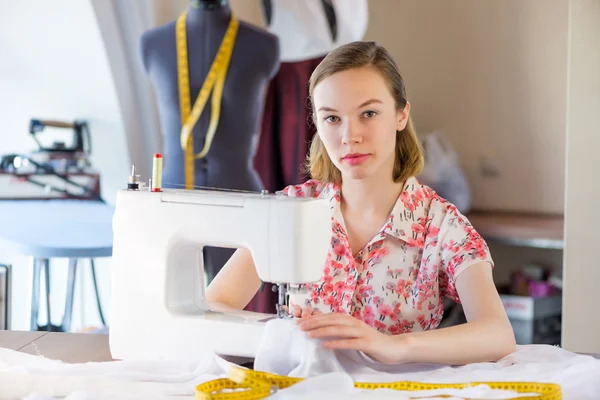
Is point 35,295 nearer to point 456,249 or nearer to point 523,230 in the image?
point 523,230

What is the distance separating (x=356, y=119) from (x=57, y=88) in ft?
6.47

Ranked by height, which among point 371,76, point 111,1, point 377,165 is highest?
point 111,1

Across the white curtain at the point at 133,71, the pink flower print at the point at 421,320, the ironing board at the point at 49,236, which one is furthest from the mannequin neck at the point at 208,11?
the pink flower print at the point at 421,320

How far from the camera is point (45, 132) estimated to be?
10.7 feet

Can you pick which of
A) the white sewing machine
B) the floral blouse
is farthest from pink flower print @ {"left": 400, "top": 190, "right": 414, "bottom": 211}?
the white sewing machine

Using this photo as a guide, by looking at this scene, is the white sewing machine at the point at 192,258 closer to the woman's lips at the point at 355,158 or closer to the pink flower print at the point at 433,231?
the woman's lips at the point at 355,158

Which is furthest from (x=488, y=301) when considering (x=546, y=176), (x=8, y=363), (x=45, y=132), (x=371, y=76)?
(x=546, y=176)

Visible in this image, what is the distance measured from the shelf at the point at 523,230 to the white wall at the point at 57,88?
1.52 m

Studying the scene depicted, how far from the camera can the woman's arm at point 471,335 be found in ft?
4.87

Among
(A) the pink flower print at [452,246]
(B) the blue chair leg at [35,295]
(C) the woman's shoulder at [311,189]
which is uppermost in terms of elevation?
(C) the woman's shoulder at [311,189]

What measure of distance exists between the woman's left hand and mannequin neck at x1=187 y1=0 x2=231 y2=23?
201 cm

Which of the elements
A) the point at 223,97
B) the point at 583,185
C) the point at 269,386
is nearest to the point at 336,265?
the point at 269,386

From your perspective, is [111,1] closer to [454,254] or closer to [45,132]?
[45,132]

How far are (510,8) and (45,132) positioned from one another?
2220mm
